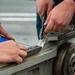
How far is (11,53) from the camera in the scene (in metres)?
1.11

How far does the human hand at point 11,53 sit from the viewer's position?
110 centimetres

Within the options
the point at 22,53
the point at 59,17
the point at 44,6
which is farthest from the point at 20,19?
the point at 22,53

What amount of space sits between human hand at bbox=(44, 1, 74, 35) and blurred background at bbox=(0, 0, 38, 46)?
2199 mm

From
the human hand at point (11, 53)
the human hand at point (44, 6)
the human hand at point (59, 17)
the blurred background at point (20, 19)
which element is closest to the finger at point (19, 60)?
the human hand at point (11, 53)

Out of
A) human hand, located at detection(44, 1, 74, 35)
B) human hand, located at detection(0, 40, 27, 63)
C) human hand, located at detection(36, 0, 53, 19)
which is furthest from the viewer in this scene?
human hand, located at detection(36, 0, 53, 19)

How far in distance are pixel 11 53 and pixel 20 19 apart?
384cm

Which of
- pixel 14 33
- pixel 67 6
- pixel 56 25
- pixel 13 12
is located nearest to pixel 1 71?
pixel 56 25

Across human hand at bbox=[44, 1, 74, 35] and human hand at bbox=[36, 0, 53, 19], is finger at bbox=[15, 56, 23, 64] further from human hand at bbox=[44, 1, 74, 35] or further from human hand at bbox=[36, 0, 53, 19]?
human hand at bbox=[36, 0, 53, 19]

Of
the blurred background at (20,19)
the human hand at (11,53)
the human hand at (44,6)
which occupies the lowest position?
the blurred background at (20,19)

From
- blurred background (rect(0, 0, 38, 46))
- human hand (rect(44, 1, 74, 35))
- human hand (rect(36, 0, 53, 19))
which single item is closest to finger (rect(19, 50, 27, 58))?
human hand (rect(44, 1, 74, 35))

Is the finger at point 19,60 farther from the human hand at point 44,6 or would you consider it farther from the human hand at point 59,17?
the human hand at point 44,6

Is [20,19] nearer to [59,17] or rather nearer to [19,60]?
[59,17]

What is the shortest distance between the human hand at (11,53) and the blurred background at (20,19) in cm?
240

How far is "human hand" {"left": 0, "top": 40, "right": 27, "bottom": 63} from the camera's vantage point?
3.60ft
